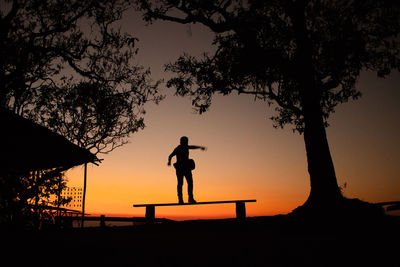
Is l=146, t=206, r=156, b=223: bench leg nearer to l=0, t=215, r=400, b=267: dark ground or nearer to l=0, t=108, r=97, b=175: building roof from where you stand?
l=0, t=108, r=97, b=175: building roof

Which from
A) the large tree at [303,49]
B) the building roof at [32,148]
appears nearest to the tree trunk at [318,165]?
the large tree at [303,49]

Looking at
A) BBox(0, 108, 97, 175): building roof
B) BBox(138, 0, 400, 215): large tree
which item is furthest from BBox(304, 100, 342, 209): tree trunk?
BBox(0, 108, 97, 175): building roof

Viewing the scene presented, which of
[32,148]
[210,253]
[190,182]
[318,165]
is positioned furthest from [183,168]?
[210,253]

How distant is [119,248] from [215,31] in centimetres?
1140

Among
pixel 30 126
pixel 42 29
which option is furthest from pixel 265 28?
pixel 42 29

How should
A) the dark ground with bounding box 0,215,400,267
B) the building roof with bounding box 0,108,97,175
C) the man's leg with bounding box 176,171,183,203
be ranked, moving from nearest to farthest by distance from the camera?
the dark ground with bounding box 0,215,400,267 → the building roof with bounding box 0,108,97,175 → the man's leg with bounding box 176,171,183,203

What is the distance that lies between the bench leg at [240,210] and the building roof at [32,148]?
272 inches

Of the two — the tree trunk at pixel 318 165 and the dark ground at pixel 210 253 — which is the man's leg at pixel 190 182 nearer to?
the tree trunk at pixel 318 165

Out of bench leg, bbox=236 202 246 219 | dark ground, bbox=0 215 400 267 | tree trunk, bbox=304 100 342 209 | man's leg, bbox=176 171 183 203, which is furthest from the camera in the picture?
man's leg, bbox=176 171 183 203

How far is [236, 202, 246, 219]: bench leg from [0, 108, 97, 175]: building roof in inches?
272

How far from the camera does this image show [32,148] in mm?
12820

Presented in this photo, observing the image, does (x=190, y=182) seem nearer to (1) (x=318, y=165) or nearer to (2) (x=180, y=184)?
(2) (x=180, y=184)

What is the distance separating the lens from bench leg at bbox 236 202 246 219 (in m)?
12.5

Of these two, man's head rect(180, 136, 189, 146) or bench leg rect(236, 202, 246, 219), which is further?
Result: man's head rect(180, 136, 189, 146)
